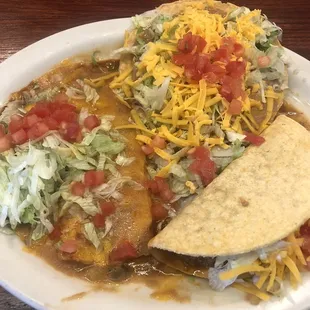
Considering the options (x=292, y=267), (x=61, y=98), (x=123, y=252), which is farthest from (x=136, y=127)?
(x=292, y=267)

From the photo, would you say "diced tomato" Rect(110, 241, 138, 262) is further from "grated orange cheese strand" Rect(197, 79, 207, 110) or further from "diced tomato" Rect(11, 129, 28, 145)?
"grated orange cheese strand" Rect(197, 79, 207, 110)

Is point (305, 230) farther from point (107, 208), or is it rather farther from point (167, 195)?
point (107, 208)

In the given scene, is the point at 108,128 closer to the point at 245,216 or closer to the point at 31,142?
the point at 31,142

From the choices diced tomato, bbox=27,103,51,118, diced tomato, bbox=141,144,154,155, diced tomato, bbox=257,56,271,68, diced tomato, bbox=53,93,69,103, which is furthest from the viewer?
diced tomato, bbox=257,56,271,68

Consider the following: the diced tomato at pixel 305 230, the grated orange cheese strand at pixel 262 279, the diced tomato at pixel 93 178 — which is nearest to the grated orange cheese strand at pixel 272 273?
the grated orange cheese strand at pixel 262 279

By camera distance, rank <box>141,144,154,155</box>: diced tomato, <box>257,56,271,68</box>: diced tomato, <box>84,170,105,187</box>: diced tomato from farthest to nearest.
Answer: <box>257,56,271,68</box>: diced tomato
<box>141,144,154,155</box>: diced tomato
<box>84,170,105,187</box>: diced tomato

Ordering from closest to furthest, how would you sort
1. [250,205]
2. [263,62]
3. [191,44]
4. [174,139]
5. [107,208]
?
[250,205], [107,208], [174,139], [191,44], [263,62]

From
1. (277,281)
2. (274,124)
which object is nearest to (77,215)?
(277,281)

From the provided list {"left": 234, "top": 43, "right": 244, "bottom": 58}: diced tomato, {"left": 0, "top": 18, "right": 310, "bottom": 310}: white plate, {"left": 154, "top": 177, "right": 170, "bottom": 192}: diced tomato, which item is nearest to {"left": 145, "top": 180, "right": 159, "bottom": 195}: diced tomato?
{"left": 154, "top": 177, "right": 170, "bottom": 192}: diced tomato
